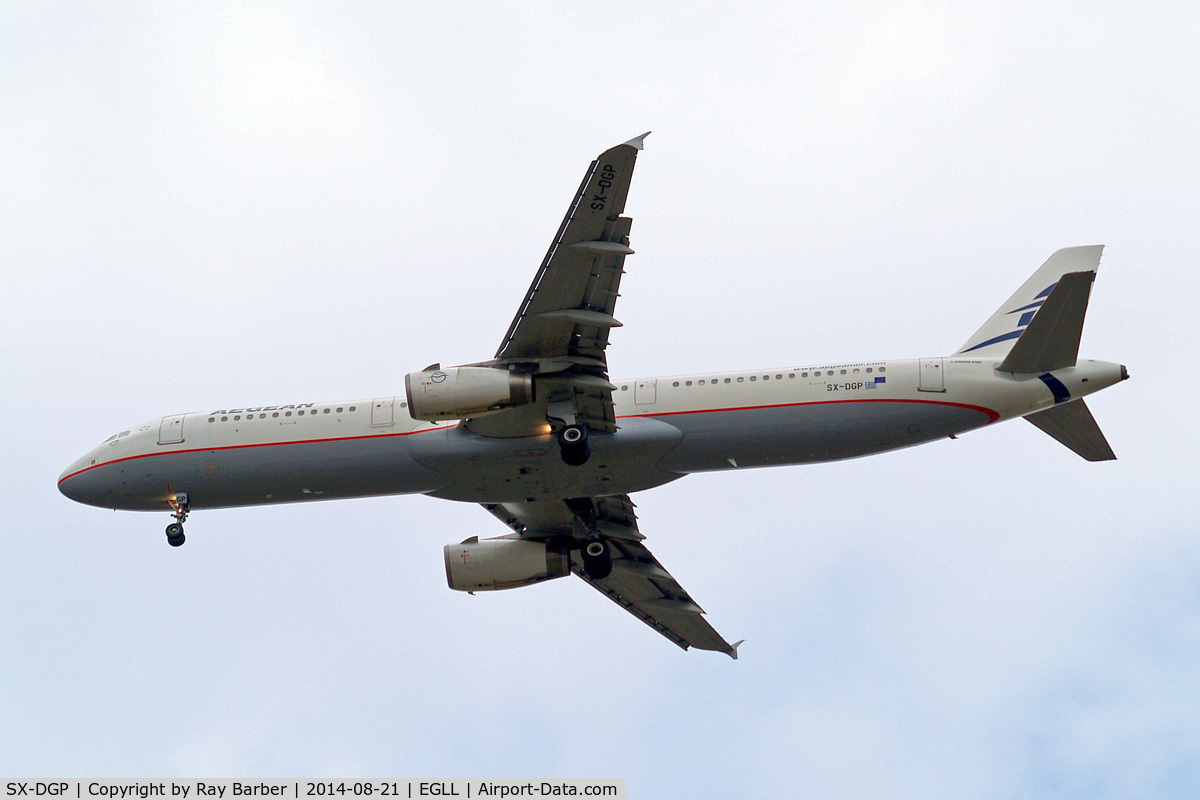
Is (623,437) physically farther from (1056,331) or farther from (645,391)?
(1056,331)

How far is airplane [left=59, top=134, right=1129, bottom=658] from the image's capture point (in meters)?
32.2

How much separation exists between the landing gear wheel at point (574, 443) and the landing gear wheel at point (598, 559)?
218 inches

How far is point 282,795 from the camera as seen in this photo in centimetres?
3192

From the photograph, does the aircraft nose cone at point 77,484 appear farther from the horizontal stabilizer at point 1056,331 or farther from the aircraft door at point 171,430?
the horizontal stabilizer at point 1056,331

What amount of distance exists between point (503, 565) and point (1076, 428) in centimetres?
1482

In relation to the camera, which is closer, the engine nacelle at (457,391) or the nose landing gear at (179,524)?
the engine nacelle at (457,391)

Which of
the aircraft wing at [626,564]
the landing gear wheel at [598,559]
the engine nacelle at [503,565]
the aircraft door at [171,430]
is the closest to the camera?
the aircraft door at [171,430]

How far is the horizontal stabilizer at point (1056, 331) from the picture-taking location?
104ft

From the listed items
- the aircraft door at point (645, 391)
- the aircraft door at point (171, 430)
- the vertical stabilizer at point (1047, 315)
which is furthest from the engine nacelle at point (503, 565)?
the vertical stabilizer at point (1047, 315)

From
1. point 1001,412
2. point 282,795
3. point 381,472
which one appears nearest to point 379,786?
point 282,795

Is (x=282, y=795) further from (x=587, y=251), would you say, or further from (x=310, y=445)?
(x=587, y=251)

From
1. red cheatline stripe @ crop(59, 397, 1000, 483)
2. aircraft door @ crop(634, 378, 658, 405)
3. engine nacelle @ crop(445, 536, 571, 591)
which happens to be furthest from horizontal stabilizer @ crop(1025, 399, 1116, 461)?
engine nacelle @ crop(445, 536, 571, 591)

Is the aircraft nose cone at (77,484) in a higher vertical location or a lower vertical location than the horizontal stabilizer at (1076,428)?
higher

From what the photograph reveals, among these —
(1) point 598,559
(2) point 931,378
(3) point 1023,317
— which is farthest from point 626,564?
(3) point 1023,317
